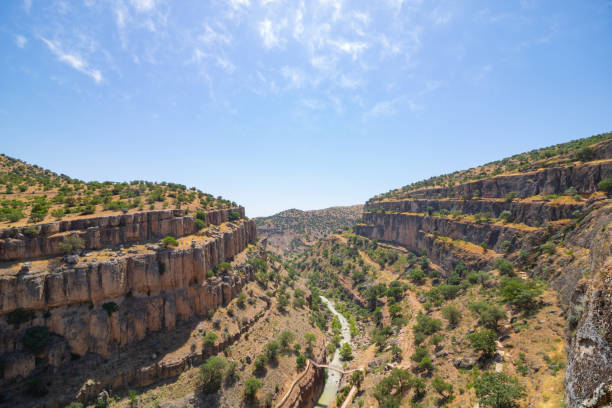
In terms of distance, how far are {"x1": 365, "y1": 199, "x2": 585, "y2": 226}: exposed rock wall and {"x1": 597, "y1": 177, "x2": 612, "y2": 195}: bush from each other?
3.72m

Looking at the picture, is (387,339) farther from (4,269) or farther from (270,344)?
(4,269)

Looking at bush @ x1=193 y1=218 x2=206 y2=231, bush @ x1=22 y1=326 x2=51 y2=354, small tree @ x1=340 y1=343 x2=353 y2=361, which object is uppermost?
bush @ x1=193 y1=218 x2=206 y2=231

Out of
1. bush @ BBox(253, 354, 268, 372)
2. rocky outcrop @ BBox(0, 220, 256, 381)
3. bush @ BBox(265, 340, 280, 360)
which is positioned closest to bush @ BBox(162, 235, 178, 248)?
rocky outcrop @ BBox(0, 220, 256, 381)

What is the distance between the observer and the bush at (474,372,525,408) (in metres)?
20.5

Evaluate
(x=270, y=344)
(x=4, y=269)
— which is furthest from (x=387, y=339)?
(x=4, y=269)

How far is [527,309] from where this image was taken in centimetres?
3288

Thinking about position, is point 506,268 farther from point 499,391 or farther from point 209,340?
point 209,340

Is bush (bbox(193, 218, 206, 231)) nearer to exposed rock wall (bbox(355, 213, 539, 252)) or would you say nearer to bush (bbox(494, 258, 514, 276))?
bush (bbox(494, 258, 514, 276))

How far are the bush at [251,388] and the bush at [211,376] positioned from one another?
3.78m

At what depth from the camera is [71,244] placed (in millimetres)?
32562

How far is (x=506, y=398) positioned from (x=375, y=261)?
79.6 m

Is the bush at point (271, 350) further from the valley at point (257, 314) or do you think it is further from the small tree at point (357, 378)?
the small tree at point (357, 378)

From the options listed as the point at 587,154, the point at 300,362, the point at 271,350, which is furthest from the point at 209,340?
the point at 587,154

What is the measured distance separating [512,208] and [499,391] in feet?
170
